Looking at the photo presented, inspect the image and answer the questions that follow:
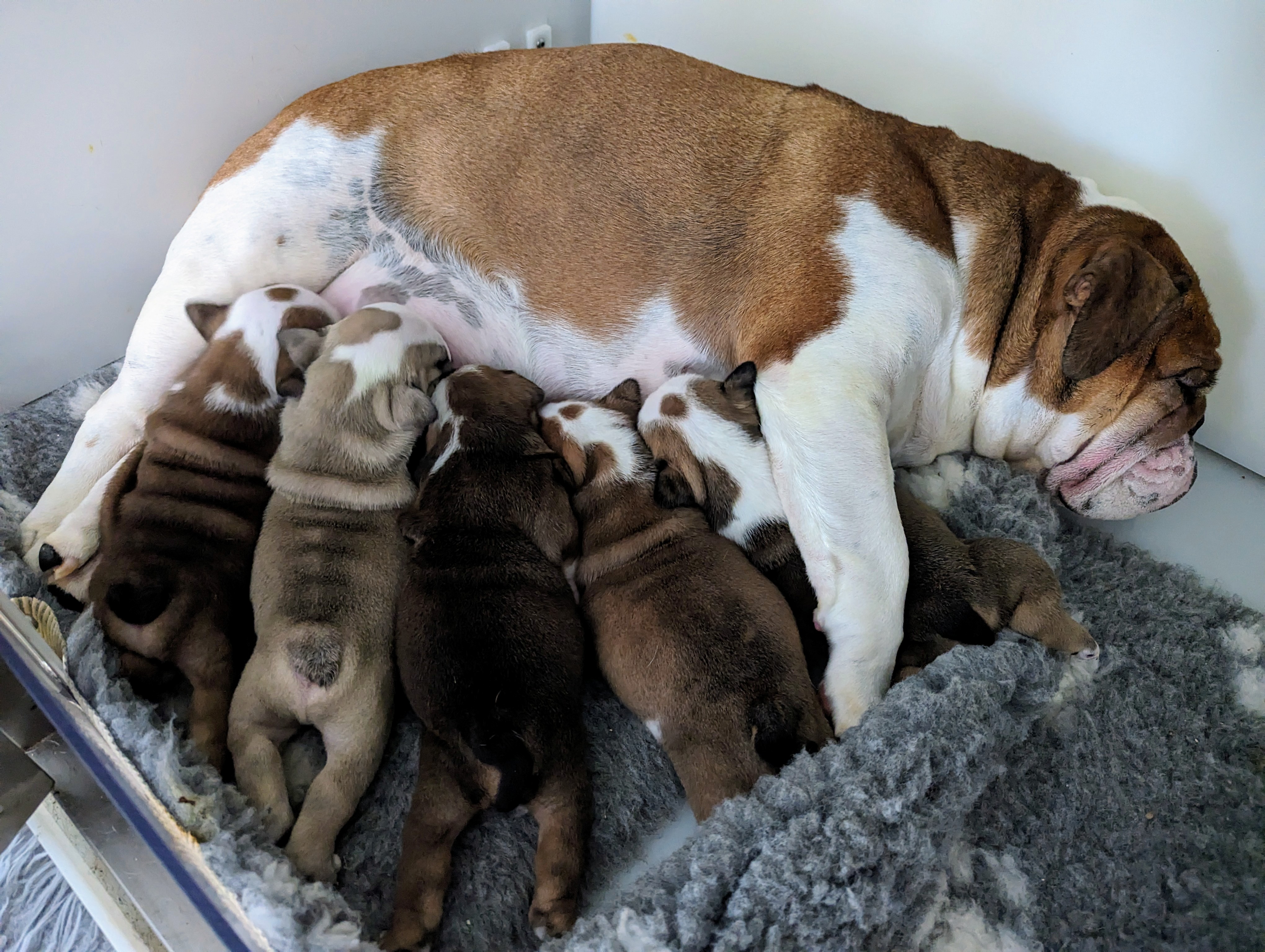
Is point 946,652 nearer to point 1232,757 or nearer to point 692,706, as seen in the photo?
point 692,706

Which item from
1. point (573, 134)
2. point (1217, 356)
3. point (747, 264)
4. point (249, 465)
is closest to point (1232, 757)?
point (1217, 356)

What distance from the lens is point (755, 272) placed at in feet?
6.90

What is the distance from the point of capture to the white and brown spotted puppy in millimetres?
1694

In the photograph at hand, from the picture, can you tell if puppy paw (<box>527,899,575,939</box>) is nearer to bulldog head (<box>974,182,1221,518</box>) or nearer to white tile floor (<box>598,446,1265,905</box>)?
bulldog head (<box>974,182,1221,518</box>)

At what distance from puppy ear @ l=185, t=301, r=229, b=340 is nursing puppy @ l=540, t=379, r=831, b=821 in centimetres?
92

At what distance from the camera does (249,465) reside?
2.04 meters

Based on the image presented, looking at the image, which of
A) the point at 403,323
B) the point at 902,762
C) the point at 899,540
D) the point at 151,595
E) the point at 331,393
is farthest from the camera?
the point at 403,323

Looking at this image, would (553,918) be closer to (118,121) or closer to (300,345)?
(300,345)

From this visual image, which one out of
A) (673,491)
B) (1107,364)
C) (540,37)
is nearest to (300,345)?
(673,491)

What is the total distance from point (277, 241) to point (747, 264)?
1.21 metres

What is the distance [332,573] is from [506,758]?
1.86ft

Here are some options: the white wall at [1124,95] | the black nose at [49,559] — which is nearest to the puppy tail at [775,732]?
the black nose at [49,559]

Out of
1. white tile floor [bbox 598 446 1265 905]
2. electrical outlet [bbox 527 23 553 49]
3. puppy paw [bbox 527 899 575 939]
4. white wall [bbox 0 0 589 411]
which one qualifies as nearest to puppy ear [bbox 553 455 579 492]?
puppy paw [bbox 527 899 575 939]

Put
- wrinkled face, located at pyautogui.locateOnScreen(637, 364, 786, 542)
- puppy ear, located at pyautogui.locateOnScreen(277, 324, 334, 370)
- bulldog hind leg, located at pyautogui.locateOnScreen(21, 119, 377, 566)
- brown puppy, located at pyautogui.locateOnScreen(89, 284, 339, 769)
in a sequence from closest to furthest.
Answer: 1. brown puppy, located at pyautogui.locateOnScreen(89, 284, 339, 769)
2. wrinkled face, located at pyautogui.locateOnScreen(637, 364, 786, 542)
3. puppy ear, located at pyautogui.locateOnScreen(277, 324, 334, 370)
4. bulldog hind leg, located at pyautogui.locateOnScreen(21, 119, 377, 566)
